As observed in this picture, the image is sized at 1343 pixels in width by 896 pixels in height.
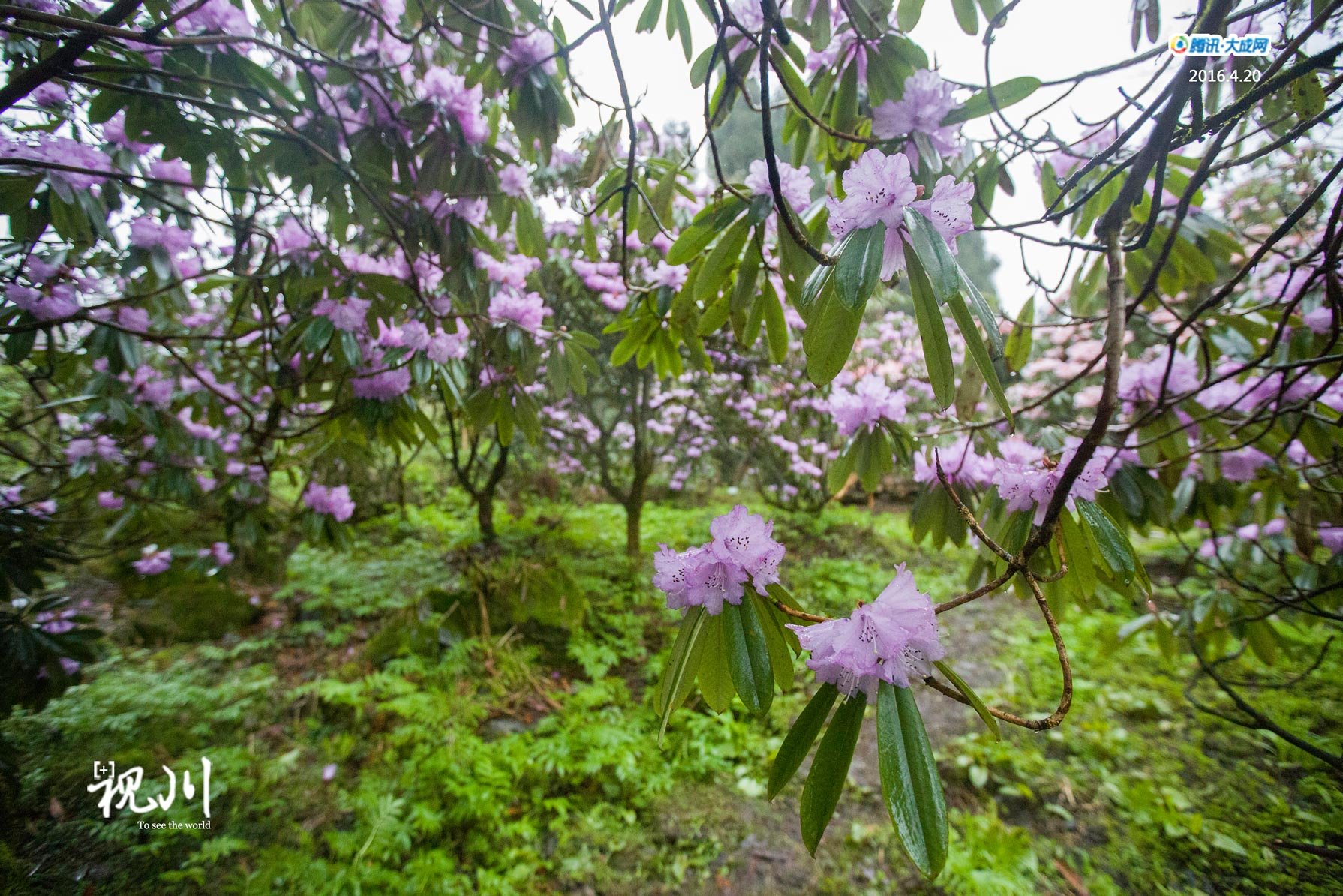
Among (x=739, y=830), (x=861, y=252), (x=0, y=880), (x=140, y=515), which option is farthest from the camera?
(x=140, y=515)

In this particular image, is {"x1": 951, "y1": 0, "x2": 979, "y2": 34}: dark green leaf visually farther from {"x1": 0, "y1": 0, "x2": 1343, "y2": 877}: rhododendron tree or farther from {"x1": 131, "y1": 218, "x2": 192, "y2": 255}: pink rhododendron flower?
{"x1": 131, "y1": 218, "x2": 192, "y2": 255}: pink rhododendron flower

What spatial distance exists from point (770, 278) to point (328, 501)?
2.01 meters

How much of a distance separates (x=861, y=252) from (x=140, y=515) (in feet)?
9.07

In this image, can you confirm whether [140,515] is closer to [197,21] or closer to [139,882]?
[139,882]

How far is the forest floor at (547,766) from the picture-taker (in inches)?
56.4

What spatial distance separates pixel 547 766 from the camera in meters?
1.98

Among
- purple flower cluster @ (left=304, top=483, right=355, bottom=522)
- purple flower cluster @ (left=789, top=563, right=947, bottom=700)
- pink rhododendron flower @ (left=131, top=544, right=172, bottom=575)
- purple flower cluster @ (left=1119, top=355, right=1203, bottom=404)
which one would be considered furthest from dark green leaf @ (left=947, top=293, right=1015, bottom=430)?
pink rhododendron flower @ (left=131, top=544, right=172, bottom=575)

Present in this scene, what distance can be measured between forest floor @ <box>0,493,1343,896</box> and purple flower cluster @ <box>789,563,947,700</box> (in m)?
0.61

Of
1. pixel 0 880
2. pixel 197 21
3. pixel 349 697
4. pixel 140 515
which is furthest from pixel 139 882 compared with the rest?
pixel 197 21

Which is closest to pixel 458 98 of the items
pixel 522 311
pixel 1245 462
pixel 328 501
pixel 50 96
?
pixel 522 311

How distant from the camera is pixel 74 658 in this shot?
4.42 ft

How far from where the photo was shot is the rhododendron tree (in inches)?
19.8

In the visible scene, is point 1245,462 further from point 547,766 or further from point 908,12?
point 547,766

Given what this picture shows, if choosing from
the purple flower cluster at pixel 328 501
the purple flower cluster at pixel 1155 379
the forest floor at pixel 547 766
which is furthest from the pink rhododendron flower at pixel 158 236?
the purple flower cluster at pixel 1155 379
